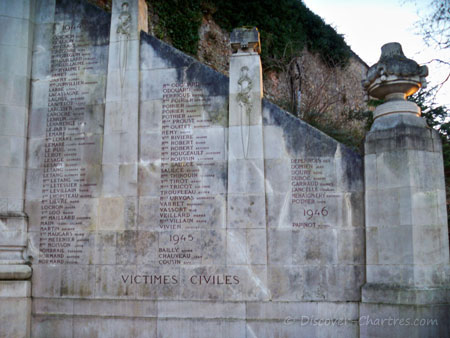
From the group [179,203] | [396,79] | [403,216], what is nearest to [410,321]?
[403,216]

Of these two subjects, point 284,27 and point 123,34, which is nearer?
point 123,34

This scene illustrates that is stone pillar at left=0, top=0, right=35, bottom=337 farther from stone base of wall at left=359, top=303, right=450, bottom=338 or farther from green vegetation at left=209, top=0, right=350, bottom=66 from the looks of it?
green vegetation at left=209, top=0, right=350, bottom=66

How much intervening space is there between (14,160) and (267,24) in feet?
57.6

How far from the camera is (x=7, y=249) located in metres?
9.70

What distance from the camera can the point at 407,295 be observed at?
7.93 meters

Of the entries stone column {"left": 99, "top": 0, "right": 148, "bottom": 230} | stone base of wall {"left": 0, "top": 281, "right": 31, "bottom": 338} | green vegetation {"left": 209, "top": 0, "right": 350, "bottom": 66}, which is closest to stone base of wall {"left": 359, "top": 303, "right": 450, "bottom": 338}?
stone column {"left": 99, "top": 0, "right": 148, "bottom": 230}

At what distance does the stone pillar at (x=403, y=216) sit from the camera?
7969 millimetres

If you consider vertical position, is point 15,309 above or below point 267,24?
below

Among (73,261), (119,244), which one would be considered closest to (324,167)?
(119,244)

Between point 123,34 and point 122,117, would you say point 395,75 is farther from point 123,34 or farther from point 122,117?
point 123,34

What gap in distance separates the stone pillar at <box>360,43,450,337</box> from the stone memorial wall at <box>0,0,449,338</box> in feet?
0.24

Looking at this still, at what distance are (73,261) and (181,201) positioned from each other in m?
2.59

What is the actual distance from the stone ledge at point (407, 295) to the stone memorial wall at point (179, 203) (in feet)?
0.15

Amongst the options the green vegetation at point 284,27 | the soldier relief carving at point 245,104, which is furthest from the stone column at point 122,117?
the green vegetation at point 284,27
